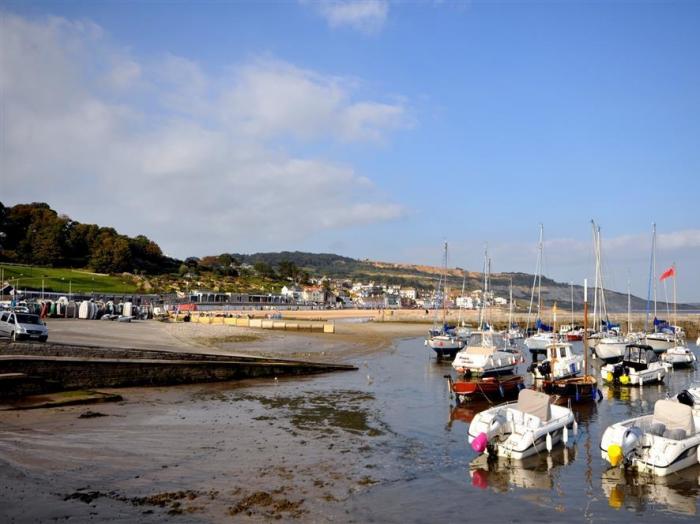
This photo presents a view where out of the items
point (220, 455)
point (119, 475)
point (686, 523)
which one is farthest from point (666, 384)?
point (119, 475)

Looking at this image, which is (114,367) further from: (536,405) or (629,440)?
(629,440)

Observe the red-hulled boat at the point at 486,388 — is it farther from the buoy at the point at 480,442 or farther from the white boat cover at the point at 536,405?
the buoy at the point at 480,442

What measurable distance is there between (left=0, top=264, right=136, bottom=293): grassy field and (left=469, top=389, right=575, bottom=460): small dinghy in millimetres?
103929

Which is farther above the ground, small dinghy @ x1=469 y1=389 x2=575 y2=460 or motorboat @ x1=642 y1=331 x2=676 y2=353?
motorboat @ x1=642 y1=331 x2=676 y2=353

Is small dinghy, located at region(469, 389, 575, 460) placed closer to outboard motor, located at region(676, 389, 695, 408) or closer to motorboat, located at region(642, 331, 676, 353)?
outboard motor, located at region(676, 389, 695, 408)

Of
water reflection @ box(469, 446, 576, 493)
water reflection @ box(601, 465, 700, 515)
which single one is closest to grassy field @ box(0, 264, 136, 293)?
water reflection @ box(469, 446, 576, 493)

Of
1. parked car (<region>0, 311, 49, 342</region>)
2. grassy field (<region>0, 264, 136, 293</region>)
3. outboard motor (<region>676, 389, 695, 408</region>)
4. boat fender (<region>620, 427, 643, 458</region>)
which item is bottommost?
boat fender (<region>620, 427, 643, 458</region>)

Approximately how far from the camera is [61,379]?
24.8 meters

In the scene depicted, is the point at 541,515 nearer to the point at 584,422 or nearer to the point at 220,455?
the point at 220,455

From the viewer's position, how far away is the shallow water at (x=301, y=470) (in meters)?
13.2

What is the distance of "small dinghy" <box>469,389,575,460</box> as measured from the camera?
18.3 metres

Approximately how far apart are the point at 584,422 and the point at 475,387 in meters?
5.18

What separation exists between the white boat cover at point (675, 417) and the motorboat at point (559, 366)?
13.2 meters

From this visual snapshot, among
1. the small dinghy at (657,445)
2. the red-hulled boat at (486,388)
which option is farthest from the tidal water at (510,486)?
the red-hulled boat at (486,388)
